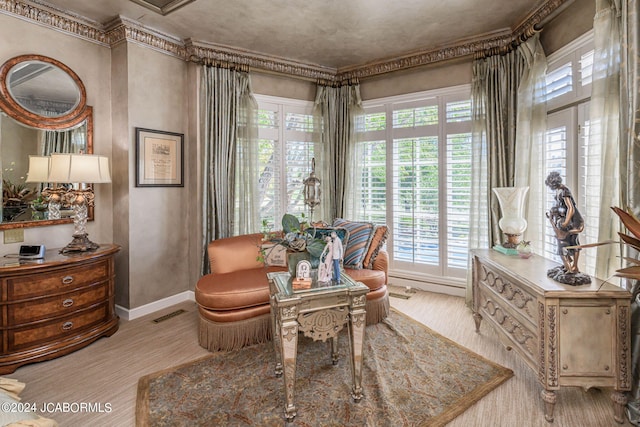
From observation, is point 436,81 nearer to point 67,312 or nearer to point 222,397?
point 222,397

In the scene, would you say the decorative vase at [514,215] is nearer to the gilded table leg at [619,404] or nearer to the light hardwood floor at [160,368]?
the light hardwood floor at [160,368]

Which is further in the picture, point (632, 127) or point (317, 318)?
point (317, 318)

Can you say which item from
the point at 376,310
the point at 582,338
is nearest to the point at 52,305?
the point at 376,310

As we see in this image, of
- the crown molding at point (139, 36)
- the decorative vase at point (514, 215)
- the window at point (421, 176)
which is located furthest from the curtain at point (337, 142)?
the decorative vase at point (514, 215)

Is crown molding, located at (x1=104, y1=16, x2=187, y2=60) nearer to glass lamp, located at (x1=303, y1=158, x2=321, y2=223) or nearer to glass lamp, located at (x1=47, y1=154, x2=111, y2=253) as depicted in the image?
glass lamp, located at (x1=47, y1=154, x2=111, y2=253)

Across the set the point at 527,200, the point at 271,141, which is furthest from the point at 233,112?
the point at 527,200

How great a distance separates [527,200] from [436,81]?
6.19 feet

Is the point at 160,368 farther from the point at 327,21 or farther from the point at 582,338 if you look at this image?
the point at 327,21

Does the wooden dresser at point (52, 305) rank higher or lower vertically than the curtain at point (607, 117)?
lower

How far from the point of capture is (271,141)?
4.41 meters

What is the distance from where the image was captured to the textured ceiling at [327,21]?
3.04 metres

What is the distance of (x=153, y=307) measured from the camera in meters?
3.65

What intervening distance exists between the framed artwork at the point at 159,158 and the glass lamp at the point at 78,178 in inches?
18.3

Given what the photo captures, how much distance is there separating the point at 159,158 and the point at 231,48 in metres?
1.61
